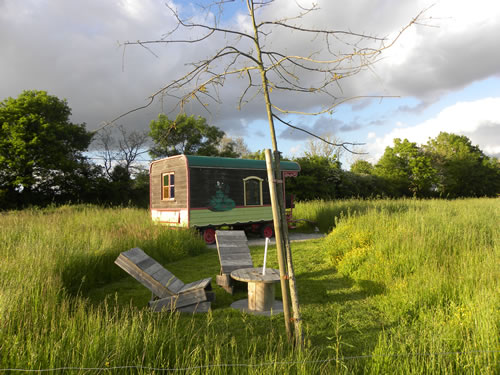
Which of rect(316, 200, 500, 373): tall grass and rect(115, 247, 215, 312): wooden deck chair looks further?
rect(115, 247, 215, 312): wooden deck chair

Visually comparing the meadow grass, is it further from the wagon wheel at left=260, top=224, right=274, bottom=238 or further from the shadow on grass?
the wagon wheel at left=260, top=224, right=274, bottom=238

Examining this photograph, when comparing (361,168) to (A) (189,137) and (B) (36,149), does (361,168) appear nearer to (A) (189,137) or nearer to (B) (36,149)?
(A) (189,137)

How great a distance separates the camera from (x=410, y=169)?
33812mm

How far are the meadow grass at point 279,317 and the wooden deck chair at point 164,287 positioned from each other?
0.18 meters

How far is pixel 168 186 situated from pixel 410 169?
28.8 metres

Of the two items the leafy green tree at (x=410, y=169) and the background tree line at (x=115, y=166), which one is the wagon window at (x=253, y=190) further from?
the leafy green tree at (x=410, y=169)

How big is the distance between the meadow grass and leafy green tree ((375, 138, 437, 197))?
1013 inches

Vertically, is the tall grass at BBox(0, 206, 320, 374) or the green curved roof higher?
the green curved roof

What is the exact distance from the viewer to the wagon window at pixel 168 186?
1159cm

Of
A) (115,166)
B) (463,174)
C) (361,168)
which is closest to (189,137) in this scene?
(115,166)

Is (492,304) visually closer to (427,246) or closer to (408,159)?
(427,246)

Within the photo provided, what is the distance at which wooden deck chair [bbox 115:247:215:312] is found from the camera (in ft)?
14.5

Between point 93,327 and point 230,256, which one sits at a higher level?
point 230,256

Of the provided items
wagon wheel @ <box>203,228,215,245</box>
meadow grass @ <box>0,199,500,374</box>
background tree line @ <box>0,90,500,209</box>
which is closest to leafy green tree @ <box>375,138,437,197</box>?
background tree line @ <box>0,90,500,209</box>
